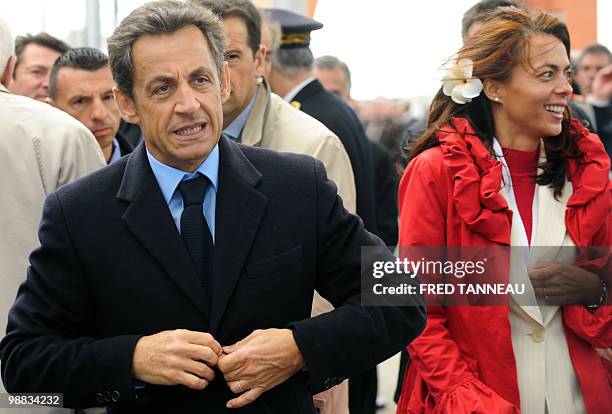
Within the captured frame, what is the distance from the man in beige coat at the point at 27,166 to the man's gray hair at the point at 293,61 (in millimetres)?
2524

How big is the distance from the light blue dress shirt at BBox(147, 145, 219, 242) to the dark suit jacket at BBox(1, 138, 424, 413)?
35mm

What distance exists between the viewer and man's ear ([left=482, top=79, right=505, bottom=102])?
395cm

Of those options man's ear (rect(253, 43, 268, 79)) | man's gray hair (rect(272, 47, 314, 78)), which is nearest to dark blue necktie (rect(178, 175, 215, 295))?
man's ear (rect(253, 43, 268, 79))

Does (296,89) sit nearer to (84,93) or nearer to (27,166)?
(84,93)

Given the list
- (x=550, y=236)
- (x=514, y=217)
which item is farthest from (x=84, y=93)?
(x=550, y=236)

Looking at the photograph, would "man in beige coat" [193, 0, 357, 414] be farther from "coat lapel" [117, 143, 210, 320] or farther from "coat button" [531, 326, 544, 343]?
"coat lapel" [117, 143, 210, 320]

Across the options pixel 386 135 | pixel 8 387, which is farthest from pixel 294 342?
pixel 386 135

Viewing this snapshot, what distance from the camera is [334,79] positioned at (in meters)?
10.7

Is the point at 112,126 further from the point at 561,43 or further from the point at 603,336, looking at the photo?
the point at 603,336

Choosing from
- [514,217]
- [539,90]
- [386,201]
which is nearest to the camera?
[514,217]

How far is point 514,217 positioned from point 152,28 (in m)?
1.65

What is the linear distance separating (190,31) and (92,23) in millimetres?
5361

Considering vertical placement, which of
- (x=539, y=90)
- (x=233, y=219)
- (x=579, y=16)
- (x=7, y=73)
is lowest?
(x=579, y=16)

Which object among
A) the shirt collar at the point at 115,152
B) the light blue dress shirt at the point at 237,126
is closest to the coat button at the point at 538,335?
the light blue dress shirt at the point at 237,126
